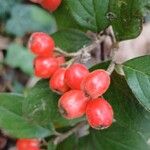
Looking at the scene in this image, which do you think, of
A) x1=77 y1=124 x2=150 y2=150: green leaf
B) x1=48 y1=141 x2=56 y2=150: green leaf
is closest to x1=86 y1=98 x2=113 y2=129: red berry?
x1=77 y1=124 x2=150 y2=150: green leaf

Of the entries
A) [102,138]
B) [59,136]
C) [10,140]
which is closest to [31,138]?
[59,136]

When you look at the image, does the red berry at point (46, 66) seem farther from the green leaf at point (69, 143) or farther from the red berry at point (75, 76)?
the green leaf at point (69, 143)

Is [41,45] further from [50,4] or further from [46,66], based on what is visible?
[50,4]

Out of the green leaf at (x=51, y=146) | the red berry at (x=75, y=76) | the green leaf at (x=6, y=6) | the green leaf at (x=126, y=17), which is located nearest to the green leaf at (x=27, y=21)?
the green leaf at (x=6, y=6)

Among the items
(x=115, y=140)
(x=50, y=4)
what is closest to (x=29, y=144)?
Result: (x=115, y=140)

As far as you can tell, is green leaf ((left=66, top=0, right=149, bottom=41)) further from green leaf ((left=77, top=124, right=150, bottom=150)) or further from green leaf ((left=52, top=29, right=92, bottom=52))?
green leaf ((left=77, top=124, right=150, bottom=150))

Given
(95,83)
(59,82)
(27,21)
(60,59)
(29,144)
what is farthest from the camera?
(27,21)
